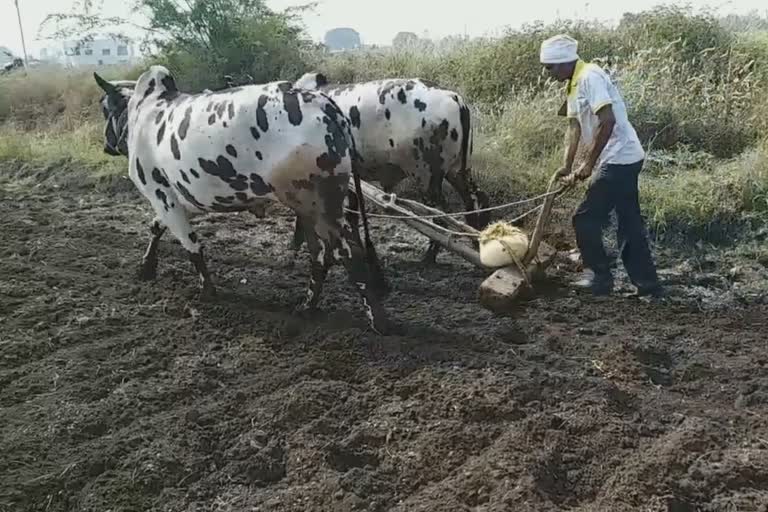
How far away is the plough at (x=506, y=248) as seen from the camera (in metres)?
5.43

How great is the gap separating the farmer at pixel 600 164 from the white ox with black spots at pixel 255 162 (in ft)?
5.03

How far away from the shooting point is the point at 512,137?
9.48 meters

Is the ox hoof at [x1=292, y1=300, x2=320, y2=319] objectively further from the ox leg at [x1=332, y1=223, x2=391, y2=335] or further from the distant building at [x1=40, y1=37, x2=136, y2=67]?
the distant building at [x1=40, y1=37, x2=136, y2=67]

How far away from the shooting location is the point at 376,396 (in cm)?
438

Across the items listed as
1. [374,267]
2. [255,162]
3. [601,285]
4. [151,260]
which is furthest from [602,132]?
[151,260]

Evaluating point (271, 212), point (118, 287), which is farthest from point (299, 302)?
point (271, 212)

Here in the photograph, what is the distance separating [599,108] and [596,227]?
3.14 feet

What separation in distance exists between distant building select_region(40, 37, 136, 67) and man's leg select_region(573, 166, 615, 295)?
10990 millimetres

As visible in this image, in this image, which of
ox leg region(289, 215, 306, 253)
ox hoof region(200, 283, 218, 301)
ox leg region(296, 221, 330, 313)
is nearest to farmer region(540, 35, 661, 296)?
ox leg region(296, 221, 330, 313)

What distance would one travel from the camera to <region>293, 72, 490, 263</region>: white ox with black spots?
21.4 feet

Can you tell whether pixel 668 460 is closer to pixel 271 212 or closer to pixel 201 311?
pixel 201 311

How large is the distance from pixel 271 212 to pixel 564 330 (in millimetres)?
4155

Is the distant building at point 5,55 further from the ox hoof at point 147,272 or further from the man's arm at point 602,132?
the man's arm at point 602,132

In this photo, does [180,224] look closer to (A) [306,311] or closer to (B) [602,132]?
(A) [306,311]
